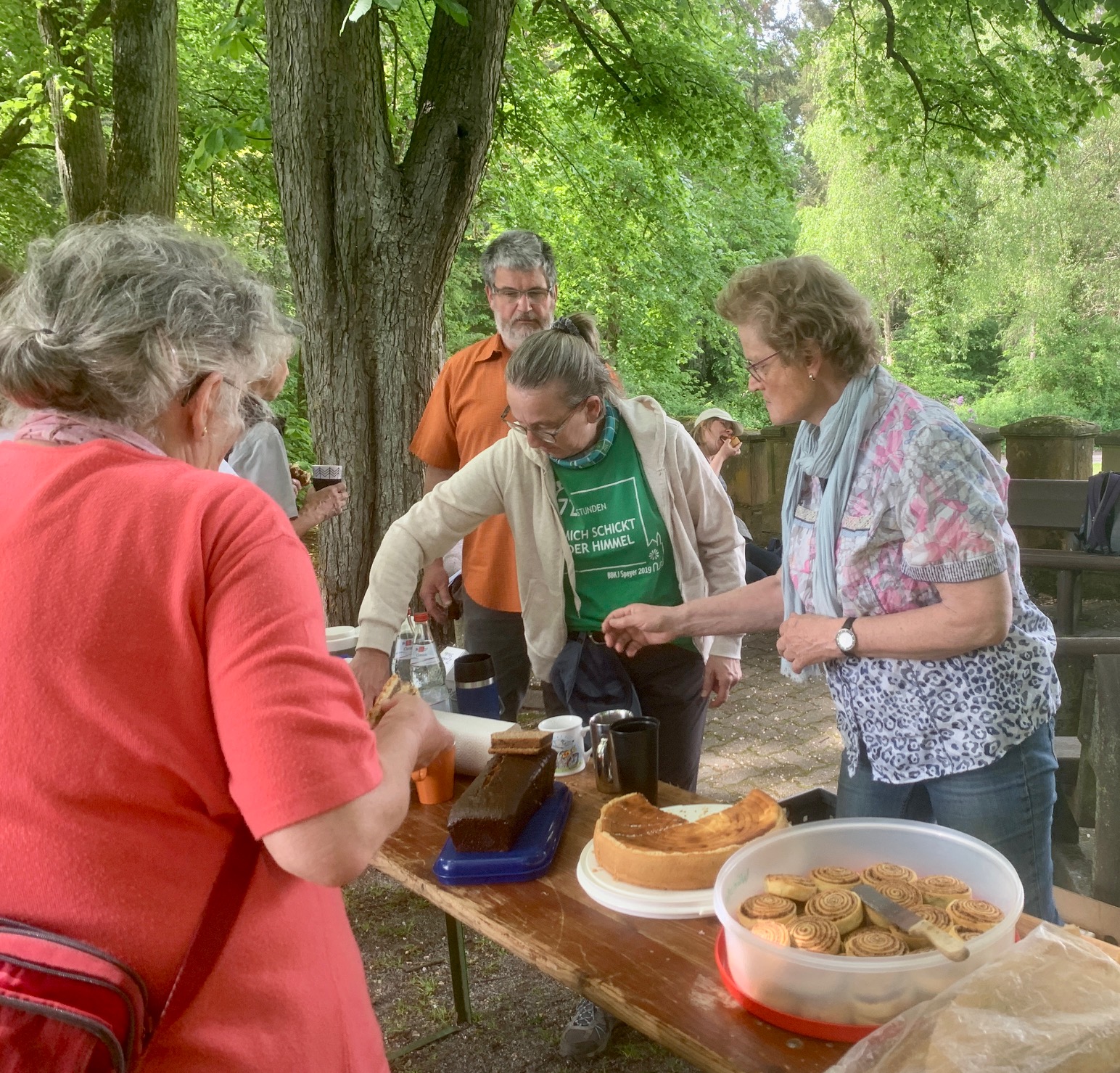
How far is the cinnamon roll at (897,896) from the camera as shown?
4.11 feet

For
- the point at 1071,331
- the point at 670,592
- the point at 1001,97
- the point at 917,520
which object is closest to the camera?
the point at 917,520

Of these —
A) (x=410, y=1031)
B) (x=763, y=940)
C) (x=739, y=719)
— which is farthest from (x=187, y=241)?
(x=739, y=719)

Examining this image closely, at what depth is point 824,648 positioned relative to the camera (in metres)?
1.93

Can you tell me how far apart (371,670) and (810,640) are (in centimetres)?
113

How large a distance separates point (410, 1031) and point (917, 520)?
7.43 feet

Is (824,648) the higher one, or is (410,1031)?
(824,648)

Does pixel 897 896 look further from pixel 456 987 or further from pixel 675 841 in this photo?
pixel 456 987

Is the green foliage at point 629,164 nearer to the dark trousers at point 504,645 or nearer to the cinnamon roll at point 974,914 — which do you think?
the dark trousers at point 504,645

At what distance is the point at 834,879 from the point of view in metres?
1.36

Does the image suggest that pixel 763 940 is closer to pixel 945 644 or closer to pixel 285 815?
pixel 285 815

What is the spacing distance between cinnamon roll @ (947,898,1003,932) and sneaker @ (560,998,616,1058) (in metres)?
1.73

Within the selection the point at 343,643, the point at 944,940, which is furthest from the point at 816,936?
the point at 343,643

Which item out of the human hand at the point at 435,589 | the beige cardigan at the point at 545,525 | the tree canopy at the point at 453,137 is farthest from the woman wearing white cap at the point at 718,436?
the beige cardigan at the point at 545,525

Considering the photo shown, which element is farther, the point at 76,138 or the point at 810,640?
the point at 76,138
